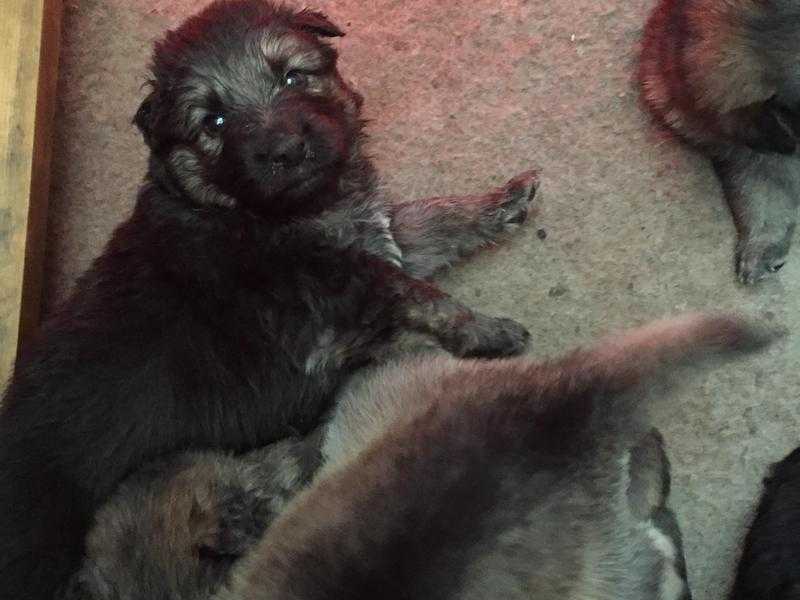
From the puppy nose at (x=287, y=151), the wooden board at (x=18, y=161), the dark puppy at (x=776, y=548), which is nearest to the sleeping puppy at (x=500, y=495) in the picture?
the dark puppy at (x=776, y=548)

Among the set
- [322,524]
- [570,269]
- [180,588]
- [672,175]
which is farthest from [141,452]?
[672,175]

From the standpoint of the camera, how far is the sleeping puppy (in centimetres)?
135

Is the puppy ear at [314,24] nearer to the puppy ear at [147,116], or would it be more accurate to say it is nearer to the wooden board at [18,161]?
the puppy ear at [147,116]

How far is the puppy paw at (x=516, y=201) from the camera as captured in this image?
7.55 ft

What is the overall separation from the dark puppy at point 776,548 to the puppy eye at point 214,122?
1492 millimetres

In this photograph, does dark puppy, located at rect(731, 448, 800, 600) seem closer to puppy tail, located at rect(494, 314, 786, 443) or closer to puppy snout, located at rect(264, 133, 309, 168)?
puppy tail, located at rect(494, 314, 786, 443)

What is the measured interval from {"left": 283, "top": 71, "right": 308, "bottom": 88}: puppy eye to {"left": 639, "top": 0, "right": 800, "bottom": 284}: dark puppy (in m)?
0.94

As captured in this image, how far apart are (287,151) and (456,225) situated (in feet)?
1.95

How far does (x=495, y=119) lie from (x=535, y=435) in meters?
1.25

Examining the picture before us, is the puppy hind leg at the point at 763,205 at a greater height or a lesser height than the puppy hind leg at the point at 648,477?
greater

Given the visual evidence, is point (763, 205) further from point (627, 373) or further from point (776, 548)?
point (627, 373)

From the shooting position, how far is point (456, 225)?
2.30 m

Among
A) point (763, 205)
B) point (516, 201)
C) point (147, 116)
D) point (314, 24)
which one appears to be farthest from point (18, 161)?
point (763, 205)

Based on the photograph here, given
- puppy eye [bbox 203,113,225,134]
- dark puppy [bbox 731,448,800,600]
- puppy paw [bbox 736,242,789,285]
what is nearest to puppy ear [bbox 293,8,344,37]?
puppy eye [bbox 203,113,225,134]
